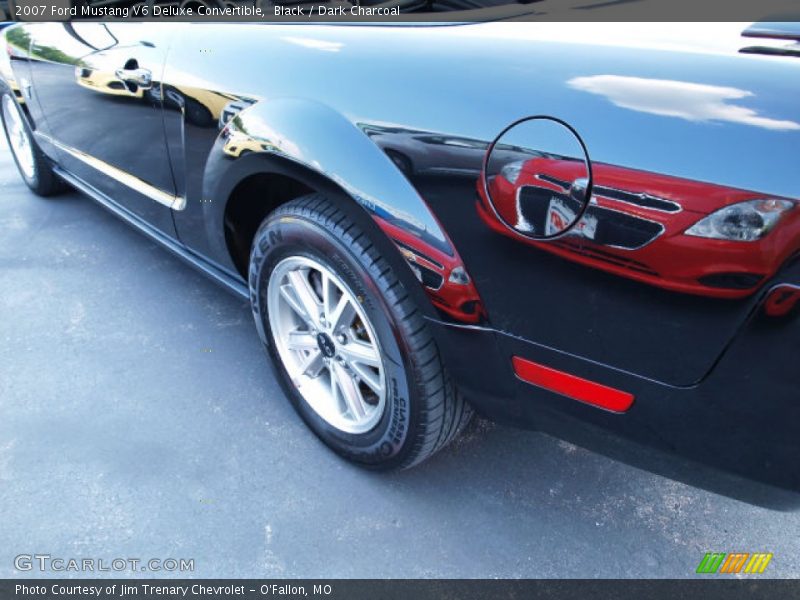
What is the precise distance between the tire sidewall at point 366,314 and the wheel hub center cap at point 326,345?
0.21 meters

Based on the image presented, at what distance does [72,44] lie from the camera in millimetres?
A: 2719

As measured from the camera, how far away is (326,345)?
2023 millimetres

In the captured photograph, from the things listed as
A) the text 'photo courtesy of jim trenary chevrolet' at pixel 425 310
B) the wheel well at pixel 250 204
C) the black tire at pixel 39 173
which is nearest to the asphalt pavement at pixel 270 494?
the text 'photo courtesy of jim trenary chevrolet' at pixel 425 310

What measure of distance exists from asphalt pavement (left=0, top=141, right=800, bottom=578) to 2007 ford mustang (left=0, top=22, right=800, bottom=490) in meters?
0.21

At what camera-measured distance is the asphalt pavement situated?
179 cm

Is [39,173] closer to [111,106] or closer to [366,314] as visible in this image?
[111,106]

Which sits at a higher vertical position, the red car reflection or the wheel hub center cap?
the red car reflection

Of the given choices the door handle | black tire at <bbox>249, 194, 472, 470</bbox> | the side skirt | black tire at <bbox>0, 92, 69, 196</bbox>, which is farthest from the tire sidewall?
black tire at <bbox>0, 92, 69, 196</bbox>

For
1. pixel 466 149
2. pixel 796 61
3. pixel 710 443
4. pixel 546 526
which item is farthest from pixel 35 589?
pixel 796 61

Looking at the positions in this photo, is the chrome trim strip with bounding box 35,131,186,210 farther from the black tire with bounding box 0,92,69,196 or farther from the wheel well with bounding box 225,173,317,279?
the black tire with bounding box 0,92,69,196

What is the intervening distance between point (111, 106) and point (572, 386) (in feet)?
7.13

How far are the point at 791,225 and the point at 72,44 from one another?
2.92 metres

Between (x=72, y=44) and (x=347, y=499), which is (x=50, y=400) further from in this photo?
(x=72, y=44)

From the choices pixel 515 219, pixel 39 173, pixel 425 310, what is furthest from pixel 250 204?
pixel 39 173
